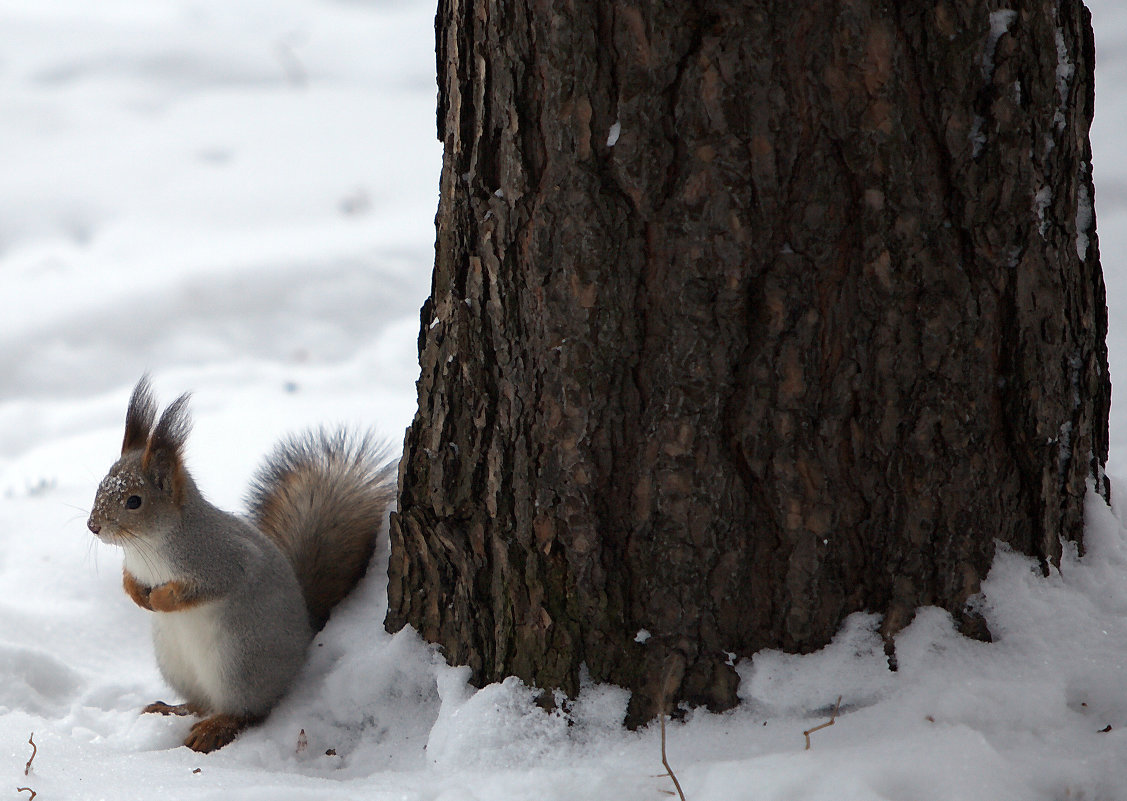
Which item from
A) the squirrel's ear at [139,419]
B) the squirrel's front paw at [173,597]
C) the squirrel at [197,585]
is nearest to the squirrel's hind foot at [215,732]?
the squirrel at [197,585]

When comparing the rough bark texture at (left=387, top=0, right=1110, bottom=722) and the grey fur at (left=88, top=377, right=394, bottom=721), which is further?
the grey fur at (left=88, top=377, right=394, bottom=721)

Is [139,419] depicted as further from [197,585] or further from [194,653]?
[194,653]

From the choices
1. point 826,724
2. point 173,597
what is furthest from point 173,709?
point 826,724

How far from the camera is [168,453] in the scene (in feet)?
5.30

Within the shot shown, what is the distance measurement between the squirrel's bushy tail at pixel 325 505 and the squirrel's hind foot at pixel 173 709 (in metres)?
0.24

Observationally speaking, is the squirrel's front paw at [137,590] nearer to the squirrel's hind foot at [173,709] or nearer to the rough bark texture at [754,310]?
the squirrel's hind foot at [173,709]

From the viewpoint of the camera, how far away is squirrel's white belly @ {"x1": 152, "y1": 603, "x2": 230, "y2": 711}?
5.35 ft

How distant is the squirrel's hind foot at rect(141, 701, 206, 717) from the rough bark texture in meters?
0.69

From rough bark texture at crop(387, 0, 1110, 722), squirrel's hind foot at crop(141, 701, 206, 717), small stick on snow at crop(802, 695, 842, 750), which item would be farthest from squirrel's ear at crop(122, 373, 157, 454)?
small stick on snow at crop(802, 695, 842, 750)

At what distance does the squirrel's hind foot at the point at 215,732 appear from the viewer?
5.27 feet

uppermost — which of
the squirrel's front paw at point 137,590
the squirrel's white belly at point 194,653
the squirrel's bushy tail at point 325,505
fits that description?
the squirrel's bushy tail at point 325,505

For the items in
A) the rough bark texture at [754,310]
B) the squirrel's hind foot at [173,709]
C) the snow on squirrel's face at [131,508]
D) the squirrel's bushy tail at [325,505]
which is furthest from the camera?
the squirrel's bushy tail at [325,505]

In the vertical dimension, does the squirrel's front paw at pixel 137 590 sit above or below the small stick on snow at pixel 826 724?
above

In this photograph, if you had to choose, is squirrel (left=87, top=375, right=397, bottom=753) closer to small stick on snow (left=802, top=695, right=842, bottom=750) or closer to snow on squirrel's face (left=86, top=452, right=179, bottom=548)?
snow on squirrel's face (left=86, top=452, right=179, bottom=548)
